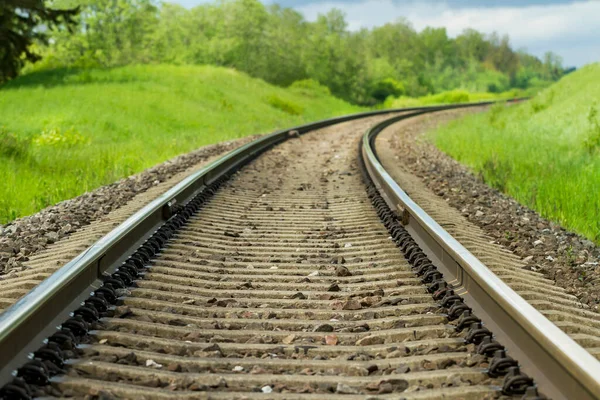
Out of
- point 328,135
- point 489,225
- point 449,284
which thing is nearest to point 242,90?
Answer: point 328,135

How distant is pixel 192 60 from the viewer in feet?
208

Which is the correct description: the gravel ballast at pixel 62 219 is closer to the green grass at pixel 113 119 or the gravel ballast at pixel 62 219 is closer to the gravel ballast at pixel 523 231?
the green grass at pixel 113 119

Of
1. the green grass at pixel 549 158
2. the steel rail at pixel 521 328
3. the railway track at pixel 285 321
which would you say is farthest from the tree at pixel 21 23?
the steel rail at pixel 521 328

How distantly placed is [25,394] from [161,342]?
2.76ft

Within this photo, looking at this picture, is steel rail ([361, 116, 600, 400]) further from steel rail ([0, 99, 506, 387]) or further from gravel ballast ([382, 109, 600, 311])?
steel rail ([0, 99, 506, 387])

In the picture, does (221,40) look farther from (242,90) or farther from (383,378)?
(383,378)

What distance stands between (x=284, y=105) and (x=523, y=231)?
89.1 feet

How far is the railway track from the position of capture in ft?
9.19

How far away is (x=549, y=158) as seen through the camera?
11734 millimetres

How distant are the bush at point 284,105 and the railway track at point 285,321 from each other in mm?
26750

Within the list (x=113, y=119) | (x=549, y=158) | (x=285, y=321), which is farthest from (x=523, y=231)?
(x=113, y=119)

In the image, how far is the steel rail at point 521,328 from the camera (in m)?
2.44

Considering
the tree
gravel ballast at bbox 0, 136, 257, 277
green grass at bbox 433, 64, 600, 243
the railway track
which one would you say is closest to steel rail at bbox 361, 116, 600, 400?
the railway track

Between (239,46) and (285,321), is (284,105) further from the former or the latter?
(239,46)
